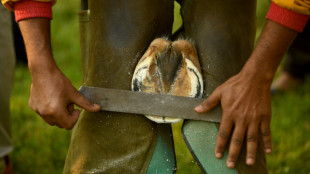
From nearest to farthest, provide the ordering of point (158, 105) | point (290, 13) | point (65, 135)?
point (290, 13) → point (158, 105) → point (65, 135)

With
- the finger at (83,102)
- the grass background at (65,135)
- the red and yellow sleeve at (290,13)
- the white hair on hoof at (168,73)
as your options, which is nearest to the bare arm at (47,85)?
the finger at (83,102)

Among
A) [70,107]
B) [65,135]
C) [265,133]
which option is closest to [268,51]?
[265,133]

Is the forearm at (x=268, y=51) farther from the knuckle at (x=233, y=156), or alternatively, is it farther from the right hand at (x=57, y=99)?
the right hand at (x=57, y=99)

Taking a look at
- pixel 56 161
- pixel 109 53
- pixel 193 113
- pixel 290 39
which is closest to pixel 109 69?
pixel 109 53

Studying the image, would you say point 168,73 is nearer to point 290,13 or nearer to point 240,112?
point 240,112

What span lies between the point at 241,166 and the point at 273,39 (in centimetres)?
37

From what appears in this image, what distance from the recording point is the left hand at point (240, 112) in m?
1.32

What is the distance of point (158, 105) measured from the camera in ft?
4.53

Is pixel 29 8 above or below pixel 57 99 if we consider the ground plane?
above

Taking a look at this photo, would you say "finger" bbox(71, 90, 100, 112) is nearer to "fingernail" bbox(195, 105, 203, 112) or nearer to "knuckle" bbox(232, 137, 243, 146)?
"fingernail" bbox(195, 105, 203, 112)

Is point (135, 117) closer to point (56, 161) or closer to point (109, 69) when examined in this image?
point (109, 69)

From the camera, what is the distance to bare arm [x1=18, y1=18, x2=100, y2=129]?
1396 mm

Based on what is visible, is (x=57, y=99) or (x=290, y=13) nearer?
(x=290, y=13)

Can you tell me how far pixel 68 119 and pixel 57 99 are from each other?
7cm
